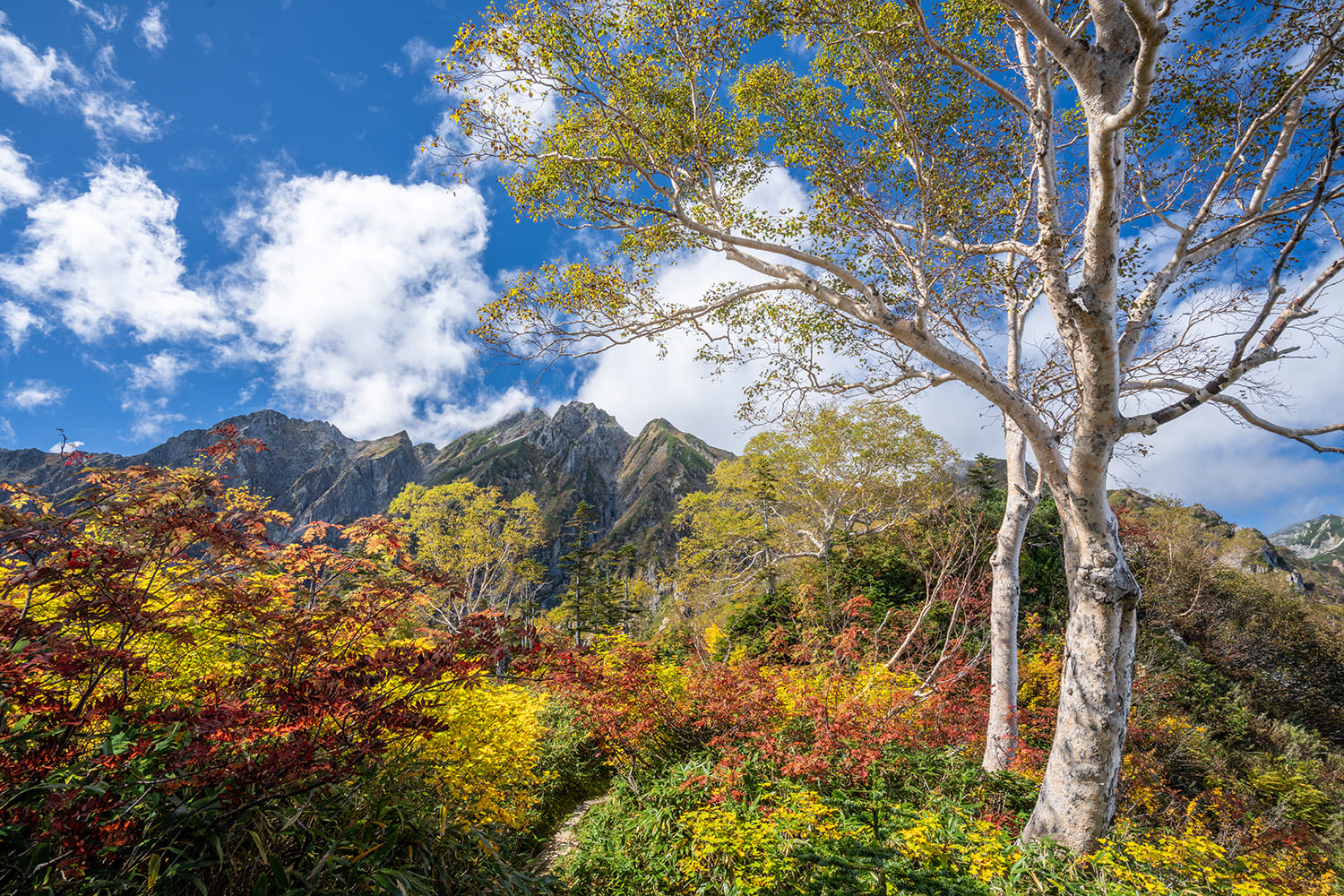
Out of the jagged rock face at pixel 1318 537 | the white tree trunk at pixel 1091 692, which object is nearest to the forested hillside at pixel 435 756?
the white tree trunk at pixel 1091 692

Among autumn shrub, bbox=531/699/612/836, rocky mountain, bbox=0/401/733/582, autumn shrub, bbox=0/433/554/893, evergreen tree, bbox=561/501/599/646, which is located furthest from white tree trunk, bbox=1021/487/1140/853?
rocky mountain, bbox=0/401/733/582

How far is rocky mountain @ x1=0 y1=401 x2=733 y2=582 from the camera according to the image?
91.1m

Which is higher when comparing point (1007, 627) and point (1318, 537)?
point (1318, 537)

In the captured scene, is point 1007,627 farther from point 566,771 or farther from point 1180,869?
point 566,771

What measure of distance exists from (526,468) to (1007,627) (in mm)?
100216

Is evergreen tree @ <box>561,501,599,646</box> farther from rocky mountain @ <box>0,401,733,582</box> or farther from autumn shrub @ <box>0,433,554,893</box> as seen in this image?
rocky mountain @ <box>0,401,733,582</box>

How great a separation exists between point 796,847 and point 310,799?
2.80 meters

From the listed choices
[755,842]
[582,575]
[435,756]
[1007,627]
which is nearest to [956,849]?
[755,842]

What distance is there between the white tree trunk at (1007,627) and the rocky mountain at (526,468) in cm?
7287

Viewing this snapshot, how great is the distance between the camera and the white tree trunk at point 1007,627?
549 cm

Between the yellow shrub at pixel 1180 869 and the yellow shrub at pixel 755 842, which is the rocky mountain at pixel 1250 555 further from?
the yellow shrub at pixel 755 842

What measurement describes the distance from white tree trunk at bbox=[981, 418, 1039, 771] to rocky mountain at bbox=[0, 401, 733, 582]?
72.9 meters

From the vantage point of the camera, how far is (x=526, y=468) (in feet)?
328

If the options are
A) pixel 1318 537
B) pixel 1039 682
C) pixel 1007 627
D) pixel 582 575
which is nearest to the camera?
pixel 1007 627
